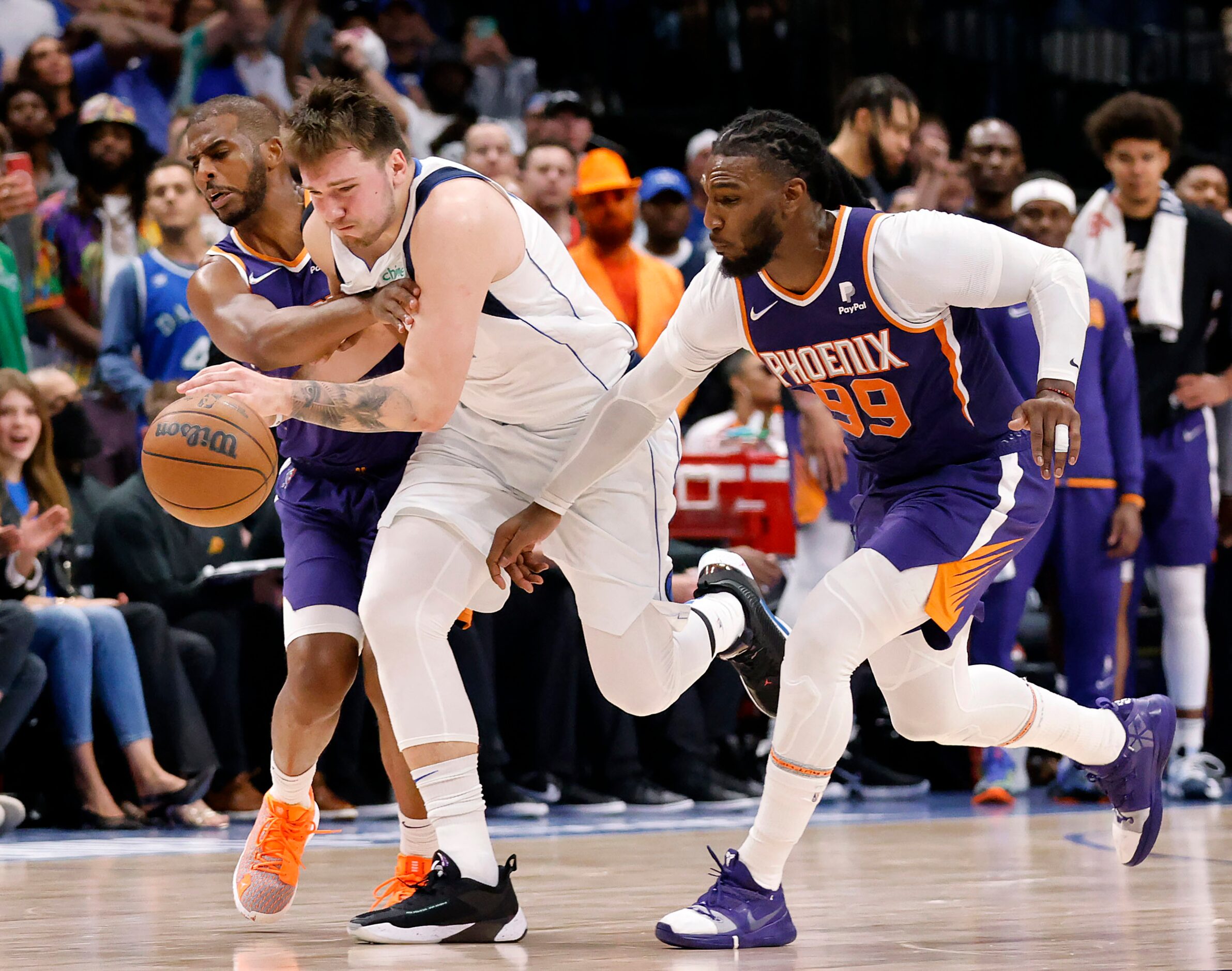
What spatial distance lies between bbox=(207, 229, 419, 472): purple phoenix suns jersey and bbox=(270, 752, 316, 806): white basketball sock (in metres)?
0.73

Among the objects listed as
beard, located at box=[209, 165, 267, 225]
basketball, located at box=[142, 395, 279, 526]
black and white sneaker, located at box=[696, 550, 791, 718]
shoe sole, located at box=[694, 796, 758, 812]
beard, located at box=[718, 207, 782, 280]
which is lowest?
shoe sole, located at box=[694, 796, 758, 812]

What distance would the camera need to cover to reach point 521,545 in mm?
3725

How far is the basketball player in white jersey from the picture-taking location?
350 centimetres

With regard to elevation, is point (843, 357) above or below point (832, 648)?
above

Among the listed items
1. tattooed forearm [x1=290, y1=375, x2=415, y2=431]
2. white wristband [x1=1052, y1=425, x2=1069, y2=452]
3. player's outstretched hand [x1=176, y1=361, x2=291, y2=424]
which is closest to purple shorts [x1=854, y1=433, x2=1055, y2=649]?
white wristband [x1=1052, y1=425, x2=1069, y2=452]

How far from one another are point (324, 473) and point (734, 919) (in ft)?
4.80

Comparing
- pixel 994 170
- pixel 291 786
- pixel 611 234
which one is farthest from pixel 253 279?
pixel 994 170

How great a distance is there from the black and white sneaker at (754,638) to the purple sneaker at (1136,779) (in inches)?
33.3

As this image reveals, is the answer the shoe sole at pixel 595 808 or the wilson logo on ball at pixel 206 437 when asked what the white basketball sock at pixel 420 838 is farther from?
the shoe sole at pixel 595 808

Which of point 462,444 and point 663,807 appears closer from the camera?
point 462,444

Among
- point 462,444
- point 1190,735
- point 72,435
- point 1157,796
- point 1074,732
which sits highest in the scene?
point 462,444

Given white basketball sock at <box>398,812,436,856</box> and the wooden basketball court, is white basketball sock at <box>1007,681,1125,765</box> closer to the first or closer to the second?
the wooden basketball court

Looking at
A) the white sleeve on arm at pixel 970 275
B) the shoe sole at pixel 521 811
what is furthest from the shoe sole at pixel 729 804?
the white sleeve on arm at pixel 970 275

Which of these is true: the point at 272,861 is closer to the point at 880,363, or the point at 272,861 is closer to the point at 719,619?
the point at 719,619
